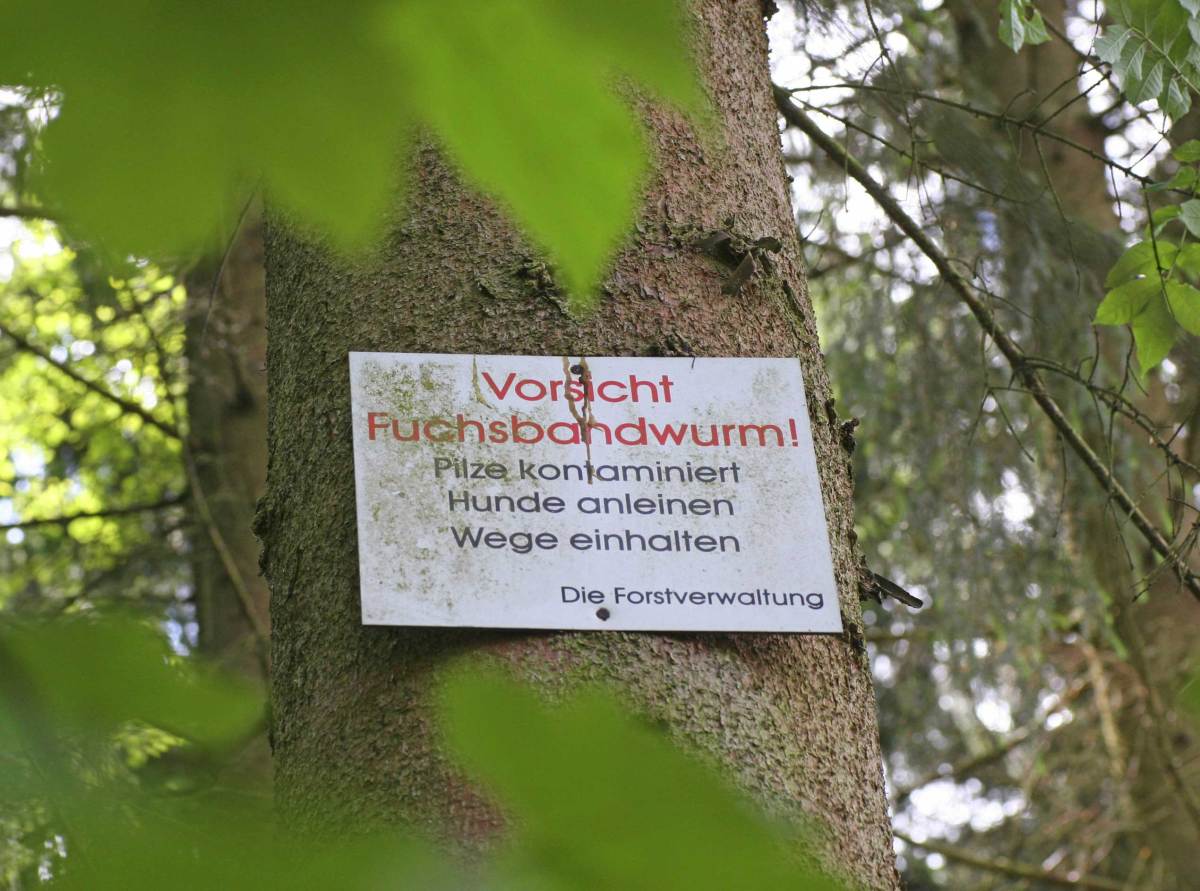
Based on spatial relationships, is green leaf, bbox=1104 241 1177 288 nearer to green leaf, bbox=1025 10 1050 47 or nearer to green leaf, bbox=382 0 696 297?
green leaf, bbox=1025 10 1050 47

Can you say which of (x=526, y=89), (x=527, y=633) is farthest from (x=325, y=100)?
(x=527, y=633)

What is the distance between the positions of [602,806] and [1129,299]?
1425 mm

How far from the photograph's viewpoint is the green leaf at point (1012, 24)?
173 centimetres

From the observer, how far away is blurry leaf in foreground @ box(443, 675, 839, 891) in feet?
1.47

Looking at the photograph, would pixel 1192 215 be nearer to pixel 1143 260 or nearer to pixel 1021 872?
pixel 1143 260

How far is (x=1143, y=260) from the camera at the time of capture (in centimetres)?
170

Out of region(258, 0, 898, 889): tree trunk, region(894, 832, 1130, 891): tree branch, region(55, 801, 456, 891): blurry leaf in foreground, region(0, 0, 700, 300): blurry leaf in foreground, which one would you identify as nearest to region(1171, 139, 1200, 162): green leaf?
region(258, 0, 898, 889): tree trunk

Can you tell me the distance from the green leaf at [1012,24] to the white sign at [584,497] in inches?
32.9

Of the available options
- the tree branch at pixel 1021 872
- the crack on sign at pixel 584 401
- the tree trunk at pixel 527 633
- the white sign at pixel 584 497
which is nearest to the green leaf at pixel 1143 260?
the tree trunk at pixel 527 633

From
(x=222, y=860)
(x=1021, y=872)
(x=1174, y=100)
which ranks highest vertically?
(x=1174, y=100)

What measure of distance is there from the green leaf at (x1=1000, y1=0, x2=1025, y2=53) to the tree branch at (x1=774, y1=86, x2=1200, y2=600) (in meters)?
0.24

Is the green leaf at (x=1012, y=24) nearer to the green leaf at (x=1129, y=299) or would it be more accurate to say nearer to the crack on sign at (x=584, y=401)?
the green leaf at (x=1129, y=299)

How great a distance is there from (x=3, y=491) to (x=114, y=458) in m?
0.37

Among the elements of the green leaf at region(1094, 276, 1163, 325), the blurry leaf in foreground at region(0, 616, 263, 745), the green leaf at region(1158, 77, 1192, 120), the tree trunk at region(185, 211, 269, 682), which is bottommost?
the blurry leaf in foreground at region(0, 616, 263, 745)
